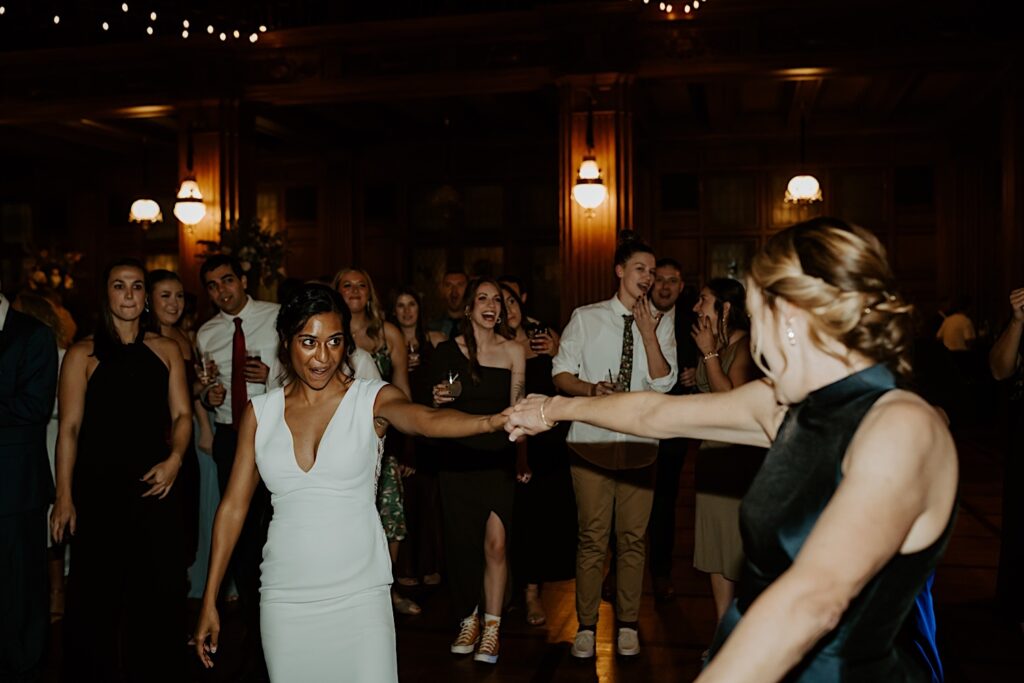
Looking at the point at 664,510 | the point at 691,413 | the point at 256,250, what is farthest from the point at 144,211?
the point at 691,413

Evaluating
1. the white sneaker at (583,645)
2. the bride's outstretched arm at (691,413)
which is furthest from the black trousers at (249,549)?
the bride's outstretched arm at (691,413)

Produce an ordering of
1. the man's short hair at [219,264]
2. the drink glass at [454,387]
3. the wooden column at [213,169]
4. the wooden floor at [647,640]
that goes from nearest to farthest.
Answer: the drink glass at [454,387]
the wooden floor at [647,640]
the man's short hair at [219,264]
the wooden column at [213,169]

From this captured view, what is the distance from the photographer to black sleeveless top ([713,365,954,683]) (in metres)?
1.44

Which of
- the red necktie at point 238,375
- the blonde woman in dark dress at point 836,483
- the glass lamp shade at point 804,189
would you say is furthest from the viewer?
the glass lamp shade at point 804,189

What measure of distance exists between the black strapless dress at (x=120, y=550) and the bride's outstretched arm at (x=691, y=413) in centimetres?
216

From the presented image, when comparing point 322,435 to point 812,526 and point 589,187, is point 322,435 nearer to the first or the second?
point 812,526

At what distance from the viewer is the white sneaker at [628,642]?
13.8 feet

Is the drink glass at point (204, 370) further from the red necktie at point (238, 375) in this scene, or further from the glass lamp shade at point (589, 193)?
the glass lamp shade at point (589, 193)

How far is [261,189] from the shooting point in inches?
583

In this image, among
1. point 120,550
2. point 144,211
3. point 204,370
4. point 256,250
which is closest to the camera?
point 120,550

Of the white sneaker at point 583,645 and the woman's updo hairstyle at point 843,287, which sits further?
the white sneaker at point 583,645

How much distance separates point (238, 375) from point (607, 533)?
194 centimetres

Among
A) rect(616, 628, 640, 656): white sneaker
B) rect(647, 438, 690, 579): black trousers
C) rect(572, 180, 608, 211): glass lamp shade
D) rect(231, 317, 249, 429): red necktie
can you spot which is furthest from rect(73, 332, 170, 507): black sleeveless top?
rect(572, 180, 608, 211): glass lamp shade

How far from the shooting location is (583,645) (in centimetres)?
420
